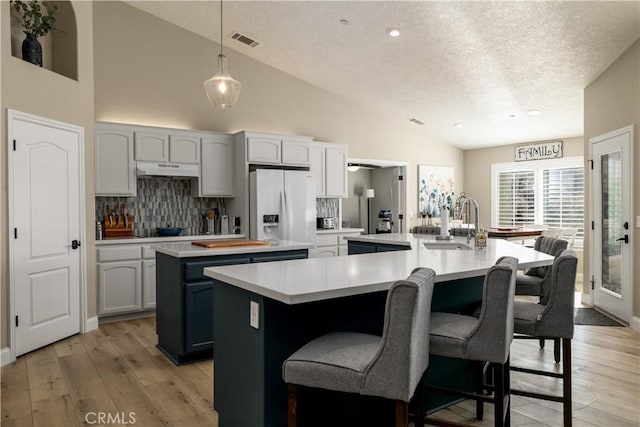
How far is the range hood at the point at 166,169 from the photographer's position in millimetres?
5156

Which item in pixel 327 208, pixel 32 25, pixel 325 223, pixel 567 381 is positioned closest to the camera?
pixel 567 381

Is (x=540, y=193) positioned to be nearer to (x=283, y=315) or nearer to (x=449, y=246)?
(x=449, y=246)

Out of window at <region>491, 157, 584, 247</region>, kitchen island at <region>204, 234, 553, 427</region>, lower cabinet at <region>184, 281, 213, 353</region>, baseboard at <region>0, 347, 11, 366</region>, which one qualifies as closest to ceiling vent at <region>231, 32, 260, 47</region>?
lower cabinet at <region>184, 281, 213, 353</region>

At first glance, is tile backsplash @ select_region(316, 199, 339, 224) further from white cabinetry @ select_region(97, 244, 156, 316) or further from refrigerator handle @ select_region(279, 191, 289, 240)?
white cabinetry @ select_region(97, 244, 156, 316)

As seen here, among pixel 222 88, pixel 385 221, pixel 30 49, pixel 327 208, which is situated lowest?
pixel 385 221

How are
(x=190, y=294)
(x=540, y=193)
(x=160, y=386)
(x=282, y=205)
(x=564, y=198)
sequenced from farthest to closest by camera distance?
(x=540, y=193)
(x=564, y=198)
(x=282, y=205)
(x=190, y=294)
(x=160, y=386)

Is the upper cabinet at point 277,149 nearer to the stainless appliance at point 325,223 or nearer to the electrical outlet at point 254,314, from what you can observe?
the stainless appliance at point 325,223

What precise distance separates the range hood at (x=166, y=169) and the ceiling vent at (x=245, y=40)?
182cm

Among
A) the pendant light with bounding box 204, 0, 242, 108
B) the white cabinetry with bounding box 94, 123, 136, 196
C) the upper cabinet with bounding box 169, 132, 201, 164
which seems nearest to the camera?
the pendant light with bounding box 204, 0, 242, 108

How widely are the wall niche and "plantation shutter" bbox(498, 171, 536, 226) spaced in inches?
291

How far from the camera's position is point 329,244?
22.0 ft

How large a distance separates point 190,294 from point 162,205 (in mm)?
2709

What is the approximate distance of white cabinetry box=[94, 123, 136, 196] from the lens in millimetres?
4953

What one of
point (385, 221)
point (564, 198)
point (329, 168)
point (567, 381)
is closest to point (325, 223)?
point (329, 168)
